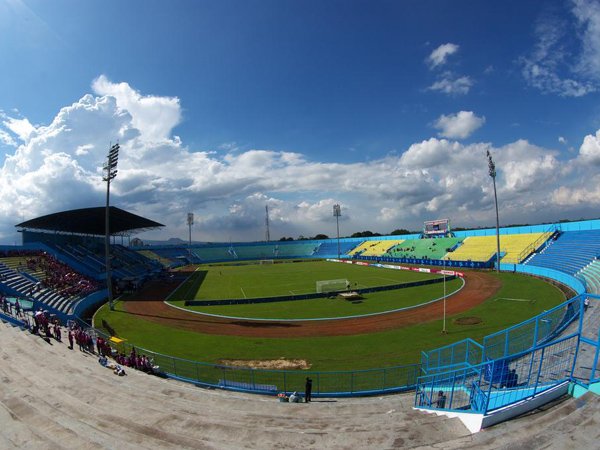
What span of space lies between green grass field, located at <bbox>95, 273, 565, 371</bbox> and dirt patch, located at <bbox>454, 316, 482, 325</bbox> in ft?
1.18

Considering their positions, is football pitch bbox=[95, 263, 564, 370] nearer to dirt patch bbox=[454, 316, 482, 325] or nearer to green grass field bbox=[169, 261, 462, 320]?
dirt patch bbox=[454, 316, 482, 325]

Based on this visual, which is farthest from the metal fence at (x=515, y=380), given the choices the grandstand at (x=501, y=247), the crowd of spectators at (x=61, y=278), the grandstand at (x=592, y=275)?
the grandstand at (x=501, y=247)

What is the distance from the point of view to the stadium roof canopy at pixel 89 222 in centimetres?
4662

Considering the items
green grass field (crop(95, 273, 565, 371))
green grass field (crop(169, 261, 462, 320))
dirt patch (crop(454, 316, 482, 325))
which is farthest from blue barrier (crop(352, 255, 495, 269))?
green grass field (crop(95, 273, 565, 371))

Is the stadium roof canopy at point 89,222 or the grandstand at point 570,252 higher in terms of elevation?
the stadium roof canopy at point 89,222

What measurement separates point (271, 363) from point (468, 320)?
53.7ft

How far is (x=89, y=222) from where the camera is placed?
180 feet

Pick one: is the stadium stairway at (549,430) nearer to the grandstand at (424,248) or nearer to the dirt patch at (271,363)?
the dirt patch at (271,363)

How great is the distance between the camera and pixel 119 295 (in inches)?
1713

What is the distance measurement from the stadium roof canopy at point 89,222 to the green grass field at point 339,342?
2267cm

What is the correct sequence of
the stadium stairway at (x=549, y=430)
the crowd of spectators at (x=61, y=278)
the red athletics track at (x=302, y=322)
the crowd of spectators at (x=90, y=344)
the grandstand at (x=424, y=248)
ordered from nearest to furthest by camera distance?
the stadium stairway at (x=549, y=430)
the crowd of spectators at (x=90, y=344)
the red athletics track at (x=302, y=322)
the crowd of spectators at (x=61, y=278)
the grandstand at (x=424, y=248)

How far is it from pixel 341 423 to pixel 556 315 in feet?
38.4

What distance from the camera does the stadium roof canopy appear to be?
46.6 m

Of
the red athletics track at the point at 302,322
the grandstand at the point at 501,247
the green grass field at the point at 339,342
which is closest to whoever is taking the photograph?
the green grass field at the point at 339,342
